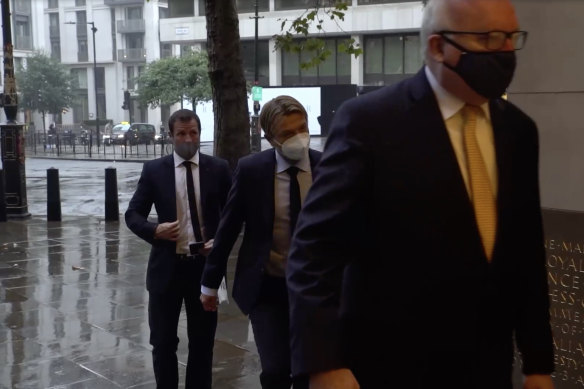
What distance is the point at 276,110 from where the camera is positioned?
423 centimetres

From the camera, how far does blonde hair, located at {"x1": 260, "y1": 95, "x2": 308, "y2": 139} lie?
4215 mm

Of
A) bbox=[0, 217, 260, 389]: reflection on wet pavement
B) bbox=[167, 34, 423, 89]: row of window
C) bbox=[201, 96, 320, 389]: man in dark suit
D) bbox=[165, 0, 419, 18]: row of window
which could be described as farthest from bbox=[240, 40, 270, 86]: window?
bbox=[201, 96, 320, 389]: man in dark suit

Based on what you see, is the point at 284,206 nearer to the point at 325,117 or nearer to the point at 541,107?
the point at 541,107

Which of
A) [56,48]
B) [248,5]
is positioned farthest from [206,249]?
[56,48]

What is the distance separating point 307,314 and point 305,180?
2.03 m

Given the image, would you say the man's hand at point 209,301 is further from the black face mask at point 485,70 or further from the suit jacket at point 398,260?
the black face mask at point 485,70

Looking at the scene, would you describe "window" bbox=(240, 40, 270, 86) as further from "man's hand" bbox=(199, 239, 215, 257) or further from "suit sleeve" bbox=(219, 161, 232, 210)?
"man's hand" bbox=(199, 239, 215, 257)

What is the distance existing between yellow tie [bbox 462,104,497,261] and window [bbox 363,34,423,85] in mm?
50741

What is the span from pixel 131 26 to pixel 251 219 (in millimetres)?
80562

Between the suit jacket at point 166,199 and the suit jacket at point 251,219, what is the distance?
798mm

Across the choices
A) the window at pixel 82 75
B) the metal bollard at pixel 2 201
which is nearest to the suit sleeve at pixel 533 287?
the metal bollard at pixel 2 201

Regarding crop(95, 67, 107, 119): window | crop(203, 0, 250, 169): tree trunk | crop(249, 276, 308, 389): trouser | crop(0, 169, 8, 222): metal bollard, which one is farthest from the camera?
crop(95, 67, 107, 119): window

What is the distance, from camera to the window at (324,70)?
53938mm

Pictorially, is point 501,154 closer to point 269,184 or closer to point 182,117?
point 269,184
